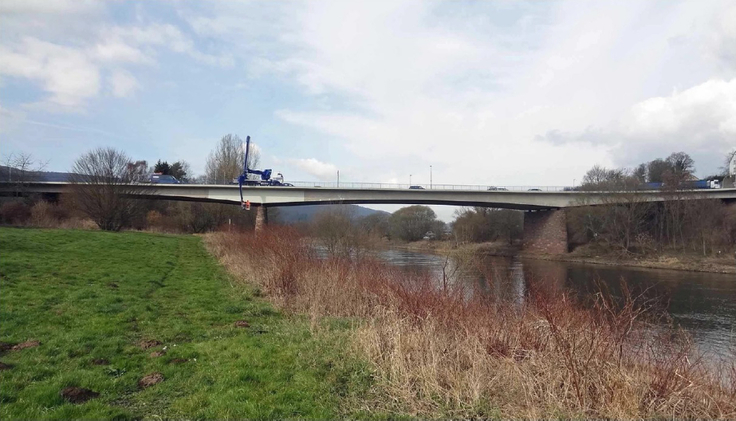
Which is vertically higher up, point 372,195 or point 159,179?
point 159,179

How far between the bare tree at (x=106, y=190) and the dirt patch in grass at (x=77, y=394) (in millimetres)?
41409

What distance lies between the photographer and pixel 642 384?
5582 mm

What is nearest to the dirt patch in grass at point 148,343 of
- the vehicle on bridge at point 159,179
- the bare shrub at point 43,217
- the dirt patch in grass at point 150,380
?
the dirt patch in grass at point 150,380

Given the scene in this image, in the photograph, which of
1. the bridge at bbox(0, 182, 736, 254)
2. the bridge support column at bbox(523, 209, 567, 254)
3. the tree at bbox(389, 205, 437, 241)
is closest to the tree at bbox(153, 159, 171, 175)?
the bridge at bbox(0, 182, 736, 254)

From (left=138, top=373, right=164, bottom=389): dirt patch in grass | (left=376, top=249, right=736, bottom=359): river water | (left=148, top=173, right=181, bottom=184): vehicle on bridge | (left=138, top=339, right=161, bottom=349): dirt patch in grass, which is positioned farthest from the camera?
(left=148, top=173, right=181, bottom=184): vehicle on bridge

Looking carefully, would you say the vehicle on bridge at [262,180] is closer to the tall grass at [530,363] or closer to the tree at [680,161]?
the tall grass at [530,363]

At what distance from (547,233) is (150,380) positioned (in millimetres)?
56713

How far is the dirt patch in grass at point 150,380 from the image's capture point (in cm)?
570

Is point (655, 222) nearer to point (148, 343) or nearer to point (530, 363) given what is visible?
point (530, 363)

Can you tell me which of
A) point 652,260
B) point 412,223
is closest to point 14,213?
point 412,223

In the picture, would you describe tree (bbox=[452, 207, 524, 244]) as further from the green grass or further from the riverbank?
the green grass

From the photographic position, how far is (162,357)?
6715 millimetres

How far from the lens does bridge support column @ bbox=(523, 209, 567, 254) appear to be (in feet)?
177

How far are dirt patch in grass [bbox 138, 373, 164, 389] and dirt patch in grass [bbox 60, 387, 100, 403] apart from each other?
52 centimetres
